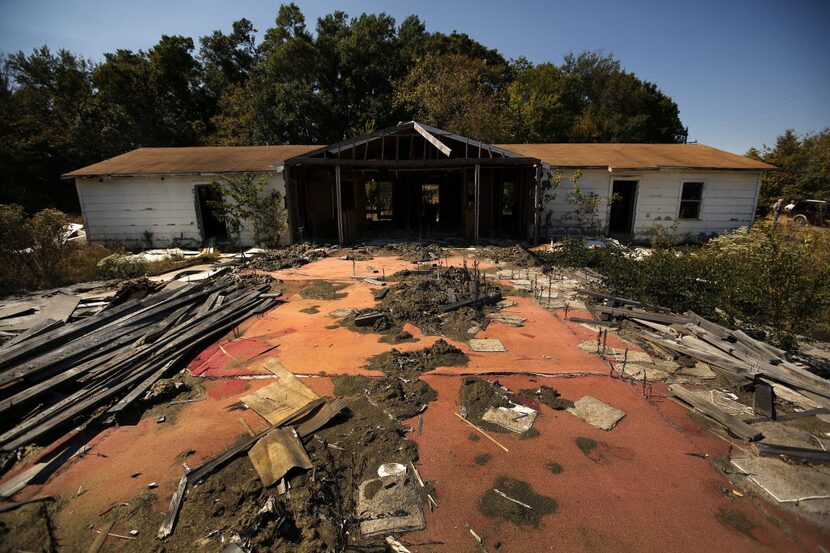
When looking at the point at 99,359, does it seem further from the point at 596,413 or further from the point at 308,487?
the point at 596,413

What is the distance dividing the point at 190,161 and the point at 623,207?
2028 cm

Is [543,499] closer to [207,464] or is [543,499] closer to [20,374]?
[207,464]

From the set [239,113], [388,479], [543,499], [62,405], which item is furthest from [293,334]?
[239,113]

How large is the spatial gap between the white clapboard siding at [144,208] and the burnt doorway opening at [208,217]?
0.19 m

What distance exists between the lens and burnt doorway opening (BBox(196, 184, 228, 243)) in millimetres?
15547

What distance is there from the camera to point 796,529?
9.28ft

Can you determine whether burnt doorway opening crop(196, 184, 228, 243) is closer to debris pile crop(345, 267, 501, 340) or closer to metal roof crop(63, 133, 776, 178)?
metal roof crop(63, 133, 776, 178)

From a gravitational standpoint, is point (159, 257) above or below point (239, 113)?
below

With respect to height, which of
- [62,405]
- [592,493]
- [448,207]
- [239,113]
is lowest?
[592,493]

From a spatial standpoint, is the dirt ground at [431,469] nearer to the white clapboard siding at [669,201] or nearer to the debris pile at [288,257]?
the debris pile at [288,257]

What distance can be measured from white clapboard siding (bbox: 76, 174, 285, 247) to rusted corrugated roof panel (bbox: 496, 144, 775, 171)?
1214 cm

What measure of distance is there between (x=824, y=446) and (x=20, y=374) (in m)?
8.79

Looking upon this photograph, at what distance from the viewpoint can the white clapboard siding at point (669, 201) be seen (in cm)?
1573

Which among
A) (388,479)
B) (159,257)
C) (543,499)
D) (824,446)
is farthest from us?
(159,257)
